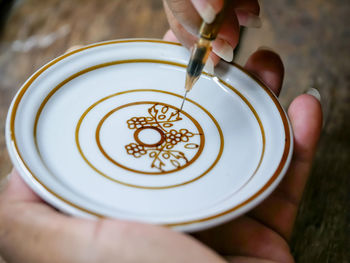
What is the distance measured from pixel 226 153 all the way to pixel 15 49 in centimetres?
102

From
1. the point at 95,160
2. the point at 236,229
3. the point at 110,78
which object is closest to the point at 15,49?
the point at 110,78

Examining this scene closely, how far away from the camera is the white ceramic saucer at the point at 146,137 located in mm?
660

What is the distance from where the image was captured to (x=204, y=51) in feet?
2.51

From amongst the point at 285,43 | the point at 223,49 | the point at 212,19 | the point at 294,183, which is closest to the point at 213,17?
the point at 212,19

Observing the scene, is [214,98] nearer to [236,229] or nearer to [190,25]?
[190,25]

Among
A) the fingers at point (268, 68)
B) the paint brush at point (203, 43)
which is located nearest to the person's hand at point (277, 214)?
the fingers at point (268, 68)

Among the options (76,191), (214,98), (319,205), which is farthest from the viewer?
(319,205)

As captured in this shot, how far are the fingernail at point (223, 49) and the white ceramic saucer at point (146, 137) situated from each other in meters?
0.03

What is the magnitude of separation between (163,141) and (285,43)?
34.5 inches

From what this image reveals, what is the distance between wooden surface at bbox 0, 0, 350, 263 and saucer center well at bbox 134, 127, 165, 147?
1.36ft

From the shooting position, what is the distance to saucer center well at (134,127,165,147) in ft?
2.60

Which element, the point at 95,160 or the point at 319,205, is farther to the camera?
the point at 319,205

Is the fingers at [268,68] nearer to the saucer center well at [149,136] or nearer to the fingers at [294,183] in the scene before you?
the fingers at [294,183]

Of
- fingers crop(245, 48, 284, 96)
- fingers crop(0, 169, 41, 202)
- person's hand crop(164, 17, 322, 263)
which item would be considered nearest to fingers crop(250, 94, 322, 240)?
person's hand crop(164, 17, 322, 263)
